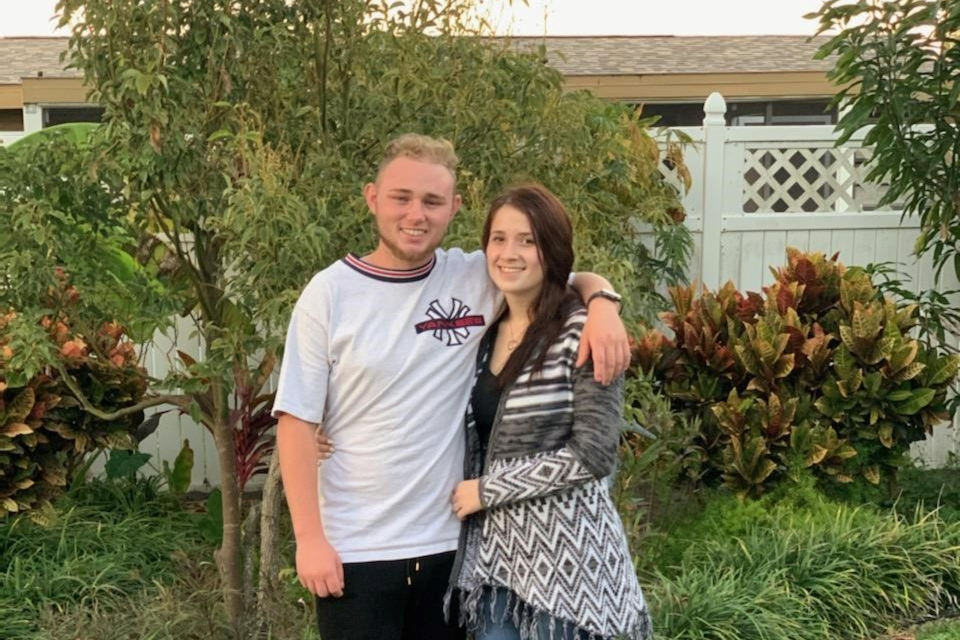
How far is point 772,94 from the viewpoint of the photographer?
39.7 feet

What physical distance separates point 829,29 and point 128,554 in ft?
14.5

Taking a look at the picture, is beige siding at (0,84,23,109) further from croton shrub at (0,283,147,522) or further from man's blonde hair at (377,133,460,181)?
man's blonde hair at (377,133,460,181)

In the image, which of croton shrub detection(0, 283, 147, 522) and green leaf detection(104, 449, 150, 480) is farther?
green leaf detection(104, 449, 150, 480)

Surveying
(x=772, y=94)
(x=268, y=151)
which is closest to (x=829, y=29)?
(x=268, y=151)

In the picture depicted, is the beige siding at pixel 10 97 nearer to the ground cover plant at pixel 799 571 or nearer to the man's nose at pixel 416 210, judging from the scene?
the ground cover plant at pixel 799 571

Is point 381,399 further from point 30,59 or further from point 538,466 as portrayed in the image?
point 30,59

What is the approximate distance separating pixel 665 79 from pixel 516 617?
33.6 feet

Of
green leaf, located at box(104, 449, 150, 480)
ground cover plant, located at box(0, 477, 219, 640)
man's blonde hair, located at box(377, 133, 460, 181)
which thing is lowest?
ground cover plant, located at box(0, 477, 219, 640)

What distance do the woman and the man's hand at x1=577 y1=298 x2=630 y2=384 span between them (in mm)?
37

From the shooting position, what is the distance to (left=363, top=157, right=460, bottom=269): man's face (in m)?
2.46

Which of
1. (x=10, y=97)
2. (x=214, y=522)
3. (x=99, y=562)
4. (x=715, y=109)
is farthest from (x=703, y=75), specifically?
(x=99, y=562)

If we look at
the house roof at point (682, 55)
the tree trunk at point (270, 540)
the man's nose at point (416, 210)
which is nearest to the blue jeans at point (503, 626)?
the man's nose at point (416, 210)

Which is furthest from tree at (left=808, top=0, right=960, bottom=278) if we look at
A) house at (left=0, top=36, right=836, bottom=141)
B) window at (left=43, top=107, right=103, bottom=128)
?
window at (left=43, top=107, right=103, bottom=128)

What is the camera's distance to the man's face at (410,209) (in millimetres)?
2465
